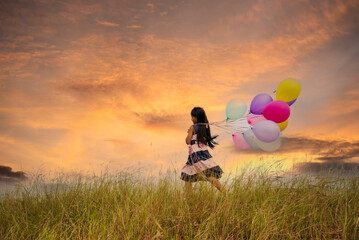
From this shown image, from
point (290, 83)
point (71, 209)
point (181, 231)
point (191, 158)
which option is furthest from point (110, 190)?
point (290, 83)

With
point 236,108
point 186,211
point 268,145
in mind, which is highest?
point 236,108

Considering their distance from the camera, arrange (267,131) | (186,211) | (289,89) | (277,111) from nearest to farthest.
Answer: (186,211) → (267,131) → (277,111) → (289,89)

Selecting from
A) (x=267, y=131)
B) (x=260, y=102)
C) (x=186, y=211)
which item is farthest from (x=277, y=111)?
(x=186, y=211)

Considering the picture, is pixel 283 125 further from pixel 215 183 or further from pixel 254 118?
pixel 215 183

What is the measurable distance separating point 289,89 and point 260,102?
23.3 inches

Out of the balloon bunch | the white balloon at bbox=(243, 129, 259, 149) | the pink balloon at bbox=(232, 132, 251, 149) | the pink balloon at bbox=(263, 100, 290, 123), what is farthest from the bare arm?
the pink balloon at bbox=(263, 100, 290, 123)

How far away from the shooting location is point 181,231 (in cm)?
373

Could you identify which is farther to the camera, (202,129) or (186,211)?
(202,129)

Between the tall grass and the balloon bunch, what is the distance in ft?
2.77

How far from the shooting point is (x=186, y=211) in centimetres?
405

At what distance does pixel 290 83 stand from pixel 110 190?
3884 mm

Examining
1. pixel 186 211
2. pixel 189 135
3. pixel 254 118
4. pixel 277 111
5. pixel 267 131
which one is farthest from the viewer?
pixel 254 118

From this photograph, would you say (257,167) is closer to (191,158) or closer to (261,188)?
(261,188)

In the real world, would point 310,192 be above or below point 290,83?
below
